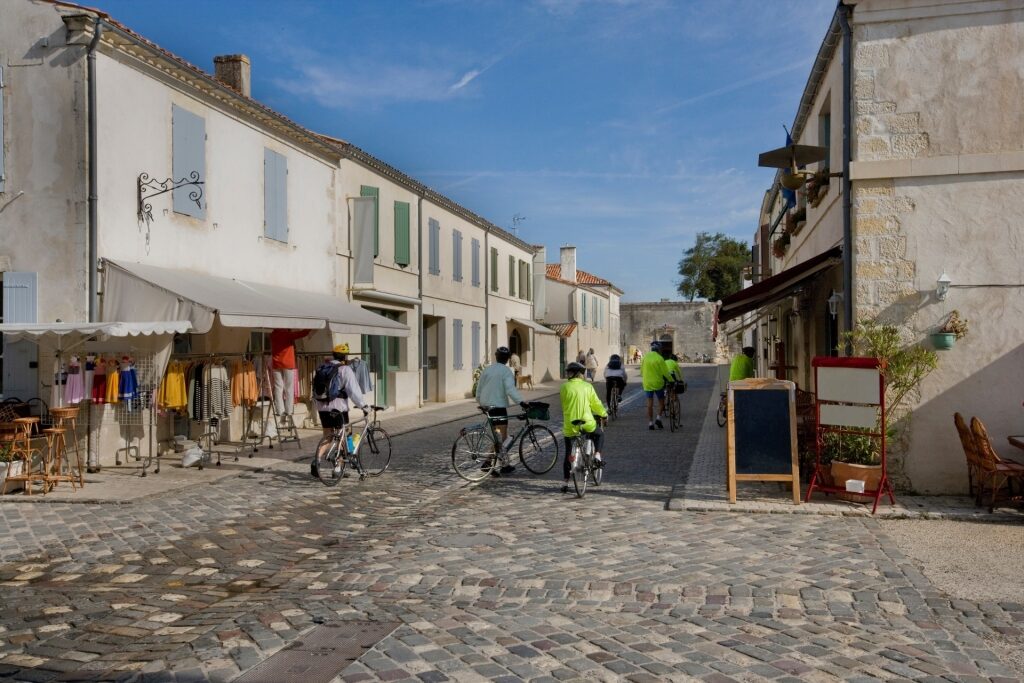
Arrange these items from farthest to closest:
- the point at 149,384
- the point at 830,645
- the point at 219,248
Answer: the point at 219,248, the point at 149,384, the point at 830,645

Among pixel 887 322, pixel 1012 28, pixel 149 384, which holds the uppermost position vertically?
pixel 1012 28

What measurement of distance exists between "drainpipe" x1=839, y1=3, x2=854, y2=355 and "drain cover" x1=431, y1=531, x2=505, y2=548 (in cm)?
431

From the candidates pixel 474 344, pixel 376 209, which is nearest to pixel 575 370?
pixel 376 209

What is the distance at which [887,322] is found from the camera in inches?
332

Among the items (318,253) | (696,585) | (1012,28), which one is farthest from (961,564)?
(318,253)

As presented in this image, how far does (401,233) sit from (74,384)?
10989mm

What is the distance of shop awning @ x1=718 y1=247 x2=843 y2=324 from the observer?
944cm

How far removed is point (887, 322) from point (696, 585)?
4.33 meters

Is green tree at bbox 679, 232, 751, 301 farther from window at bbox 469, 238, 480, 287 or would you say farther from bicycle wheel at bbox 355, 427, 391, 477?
bicycle wheel at bbox 355, 427, 391, 477

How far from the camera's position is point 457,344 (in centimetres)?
2441

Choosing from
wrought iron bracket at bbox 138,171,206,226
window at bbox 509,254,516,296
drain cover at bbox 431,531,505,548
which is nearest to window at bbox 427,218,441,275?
window at bbox 509,254,516,296

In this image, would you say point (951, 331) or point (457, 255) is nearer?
point (951, 331)

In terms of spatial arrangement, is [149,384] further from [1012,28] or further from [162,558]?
[1012,28]

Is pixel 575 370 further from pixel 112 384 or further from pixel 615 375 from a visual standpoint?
pixel 615 375
